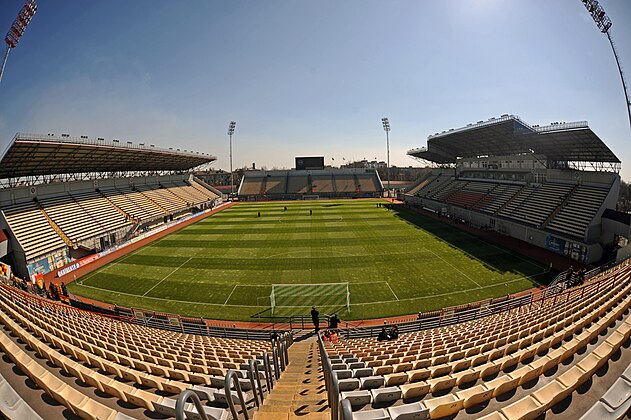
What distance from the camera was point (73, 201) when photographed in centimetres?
3634

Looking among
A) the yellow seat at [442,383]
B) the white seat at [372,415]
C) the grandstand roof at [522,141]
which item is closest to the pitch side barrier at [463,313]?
the yellow seat at [442,383]

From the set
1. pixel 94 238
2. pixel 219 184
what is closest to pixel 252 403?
pixel 94 238

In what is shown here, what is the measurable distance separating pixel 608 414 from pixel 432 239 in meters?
32.2

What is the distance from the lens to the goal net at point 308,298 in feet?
60.2

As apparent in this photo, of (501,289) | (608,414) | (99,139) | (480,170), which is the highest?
(99,139)

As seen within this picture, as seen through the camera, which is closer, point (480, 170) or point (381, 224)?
point (381, 224)

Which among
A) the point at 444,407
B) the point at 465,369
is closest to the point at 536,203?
the point at 465,369

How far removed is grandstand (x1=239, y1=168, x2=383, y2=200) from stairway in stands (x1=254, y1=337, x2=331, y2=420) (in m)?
66.8

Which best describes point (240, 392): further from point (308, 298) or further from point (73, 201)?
point (73, 201)

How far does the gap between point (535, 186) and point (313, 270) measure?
32.5 m

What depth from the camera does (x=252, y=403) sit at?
5000 millimetres

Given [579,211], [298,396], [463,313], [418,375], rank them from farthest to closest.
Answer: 1. [579,211]
2. [463,313]
3. [418,375]
4. [298,396]

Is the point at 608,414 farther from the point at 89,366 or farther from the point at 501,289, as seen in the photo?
the point at 501,289

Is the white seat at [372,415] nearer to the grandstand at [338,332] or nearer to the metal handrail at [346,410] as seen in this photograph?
the grandstand at [338,332]
